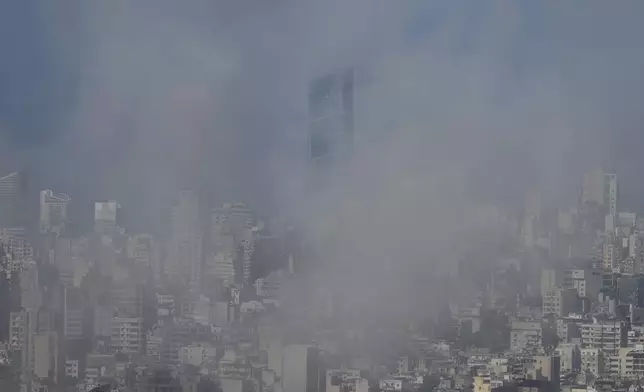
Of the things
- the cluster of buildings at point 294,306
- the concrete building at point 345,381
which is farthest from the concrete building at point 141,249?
the concrete building at point 345,381

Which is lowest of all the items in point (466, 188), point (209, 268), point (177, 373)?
point (177, 373)

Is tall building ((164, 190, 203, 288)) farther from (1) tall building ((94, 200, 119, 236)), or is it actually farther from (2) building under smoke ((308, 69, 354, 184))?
(2) building under smoke ((308, 69, 354, 184))

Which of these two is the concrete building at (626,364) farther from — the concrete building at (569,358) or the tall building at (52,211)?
the tall building at (52,211)

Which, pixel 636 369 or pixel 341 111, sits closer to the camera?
pixel 636 369

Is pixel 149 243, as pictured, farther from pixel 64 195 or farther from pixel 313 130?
pixel 313 130

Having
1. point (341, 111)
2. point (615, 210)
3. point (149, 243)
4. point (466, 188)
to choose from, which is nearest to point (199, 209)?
point (149, 243)

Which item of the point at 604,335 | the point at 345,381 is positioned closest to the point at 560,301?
the point at 604,335

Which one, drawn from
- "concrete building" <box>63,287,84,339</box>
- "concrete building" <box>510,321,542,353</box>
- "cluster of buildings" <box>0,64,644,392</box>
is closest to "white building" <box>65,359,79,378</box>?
"cluster of buildings" <box>0,64,644,392</box>

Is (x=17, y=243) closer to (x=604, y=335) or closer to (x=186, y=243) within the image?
(x=186, y=243)
